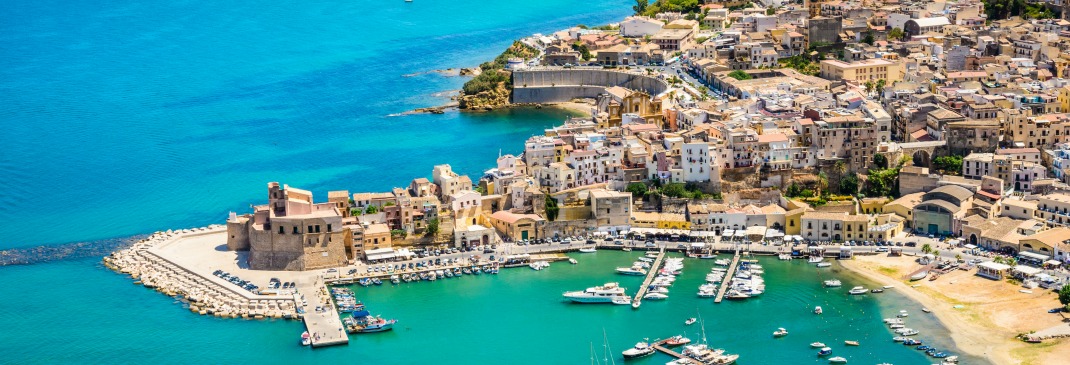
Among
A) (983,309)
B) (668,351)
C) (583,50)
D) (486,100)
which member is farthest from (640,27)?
(668,351)

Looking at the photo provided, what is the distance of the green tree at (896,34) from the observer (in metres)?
75.1

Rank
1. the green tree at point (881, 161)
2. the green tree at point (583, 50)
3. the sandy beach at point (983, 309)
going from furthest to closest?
the green tree at point (583, 50) < the green tree at point (881, 161) < the sandy beach at point (983, 309)

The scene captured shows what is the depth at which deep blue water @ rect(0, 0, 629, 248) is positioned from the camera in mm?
63562

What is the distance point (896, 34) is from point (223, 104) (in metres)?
33.9

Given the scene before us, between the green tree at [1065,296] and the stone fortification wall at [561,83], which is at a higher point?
the stone fortification wall at [561,83]

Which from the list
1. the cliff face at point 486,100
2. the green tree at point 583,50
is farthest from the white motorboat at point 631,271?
the green tree at point 583,50

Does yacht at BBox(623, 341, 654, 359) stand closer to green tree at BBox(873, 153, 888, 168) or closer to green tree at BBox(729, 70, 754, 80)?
green tree at BBox(873, 153, 888, 168)

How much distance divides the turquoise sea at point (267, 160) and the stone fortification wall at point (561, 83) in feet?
8.33

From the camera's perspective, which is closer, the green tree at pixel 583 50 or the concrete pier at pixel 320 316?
the concrete pier at pixel 320 316

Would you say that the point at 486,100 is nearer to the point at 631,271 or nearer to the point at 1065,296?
the point at 631,271

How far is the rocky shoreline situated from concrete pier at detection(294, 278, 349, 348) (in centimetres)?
50

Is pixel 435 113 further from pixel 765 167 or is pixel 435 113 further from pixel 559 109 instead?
pixel 765 167

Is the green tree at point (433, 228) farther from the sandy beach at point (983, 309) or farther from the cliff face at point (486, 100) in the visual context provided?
the cliff face at point (486, 100)

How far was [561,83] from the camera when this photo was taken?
80.2 meters
